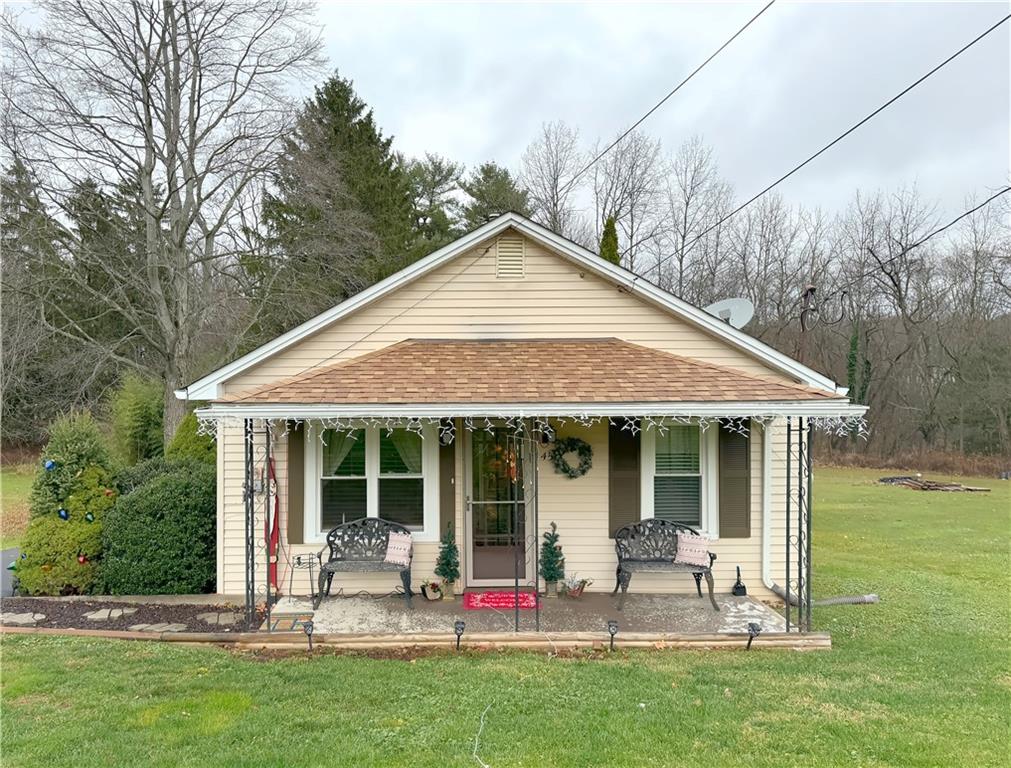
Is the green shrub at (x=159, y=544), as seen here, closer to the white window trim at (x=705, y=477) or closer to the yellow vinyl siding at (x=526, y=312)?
the yellow vinyl siding at (x=526, y=312)

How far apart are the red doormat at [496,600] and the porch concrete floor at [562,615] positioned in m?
0.12

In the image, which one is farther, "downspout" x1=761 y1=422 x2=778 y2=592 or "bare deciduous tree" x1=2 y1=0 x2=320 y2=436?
"bare deciduous tree" x1=2 y1=0 x2=320 y2=436

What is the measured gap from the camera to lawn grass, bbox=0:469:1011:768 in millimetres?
3848

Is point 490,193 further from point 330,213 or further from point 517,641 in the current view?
point 517,641

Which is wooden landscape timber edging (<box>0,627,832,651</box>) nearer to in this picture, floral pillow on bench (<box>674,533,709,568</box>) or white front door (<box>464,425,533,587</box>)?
floral pillow on bench (<box>674,533,709,568</box>)

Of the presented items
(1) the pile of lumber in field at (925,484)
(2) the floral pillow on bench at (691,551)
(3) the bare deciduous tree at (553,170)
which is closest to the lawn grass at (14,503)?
(2) the floral pillow on bench at (691,551)

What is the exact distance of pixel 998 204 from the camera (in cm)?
2311

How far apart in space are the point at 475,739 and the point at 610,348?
5.00 metres

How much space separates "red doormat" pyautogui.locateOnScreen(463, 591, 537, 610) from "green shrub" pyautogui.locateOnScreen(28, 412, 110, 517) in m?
5.36

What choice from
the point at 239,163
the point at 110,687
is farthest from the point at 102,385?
the point at 110,687

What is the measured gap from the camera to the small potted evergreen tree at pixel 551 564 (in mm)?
7250

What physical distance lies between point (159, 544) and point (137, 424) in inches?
389

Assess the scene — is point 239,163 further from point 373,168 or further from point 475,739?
point 475,739

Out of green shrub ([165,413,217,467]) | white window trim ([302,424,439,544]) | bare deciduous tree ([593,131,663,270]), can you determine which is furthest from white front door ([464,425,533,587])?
bare deciduous tree ([593,131,663,270])
